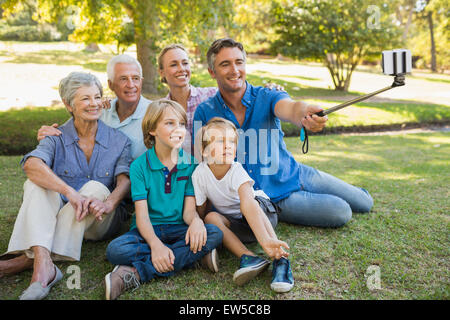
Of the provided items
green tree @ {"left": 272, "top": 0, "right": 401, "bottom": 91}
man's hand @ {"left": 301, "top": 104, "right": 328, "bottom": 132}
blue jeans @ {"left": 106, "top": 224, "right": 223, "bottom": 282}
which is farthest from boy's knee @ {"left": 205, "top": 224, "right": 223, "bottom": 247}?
green tree @ {"left": 272, "top": 0, "right": 401, "bottom": 91}

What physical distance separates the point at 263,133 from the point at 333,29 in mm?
10923

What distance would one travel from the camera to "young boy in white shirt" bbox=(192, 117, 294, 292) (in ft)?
8.36

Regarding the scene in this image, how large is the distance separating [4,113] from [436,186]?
807cm

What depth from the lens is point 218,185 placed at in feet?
9.21

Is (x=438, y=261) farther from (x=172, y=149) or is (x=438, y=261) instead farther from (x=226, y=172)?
(x=172, y=149)

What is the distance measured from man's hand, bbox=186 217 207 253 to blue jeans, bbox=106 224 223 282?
0.17 feet

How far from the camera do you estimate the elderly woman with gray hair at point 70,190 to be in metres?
2.50

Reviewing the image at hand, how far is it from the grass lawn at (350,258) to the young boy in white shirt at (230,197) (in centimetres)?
15

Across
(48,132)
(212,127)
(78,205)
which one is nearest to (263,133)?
(212,127)

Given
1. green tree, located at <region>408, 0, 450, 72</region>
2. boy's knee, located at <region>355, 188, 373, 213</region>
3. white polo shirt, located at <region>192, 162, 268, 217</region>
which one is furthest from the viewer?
green tree, located at <region>408, 0, 450, 72</region>

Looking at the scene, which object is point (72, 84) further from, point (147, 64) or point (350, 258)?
point (147, 64)

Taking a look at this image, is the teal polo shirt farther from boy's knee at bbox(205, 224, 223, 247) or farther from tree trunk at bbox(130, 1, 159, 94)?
tree trunk at bbox(130, 1, 159, 94)

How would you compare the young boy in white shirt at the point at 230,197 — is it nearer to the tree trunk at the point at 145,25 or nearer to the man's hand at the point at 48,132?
the man's hand at the point at 48,132
